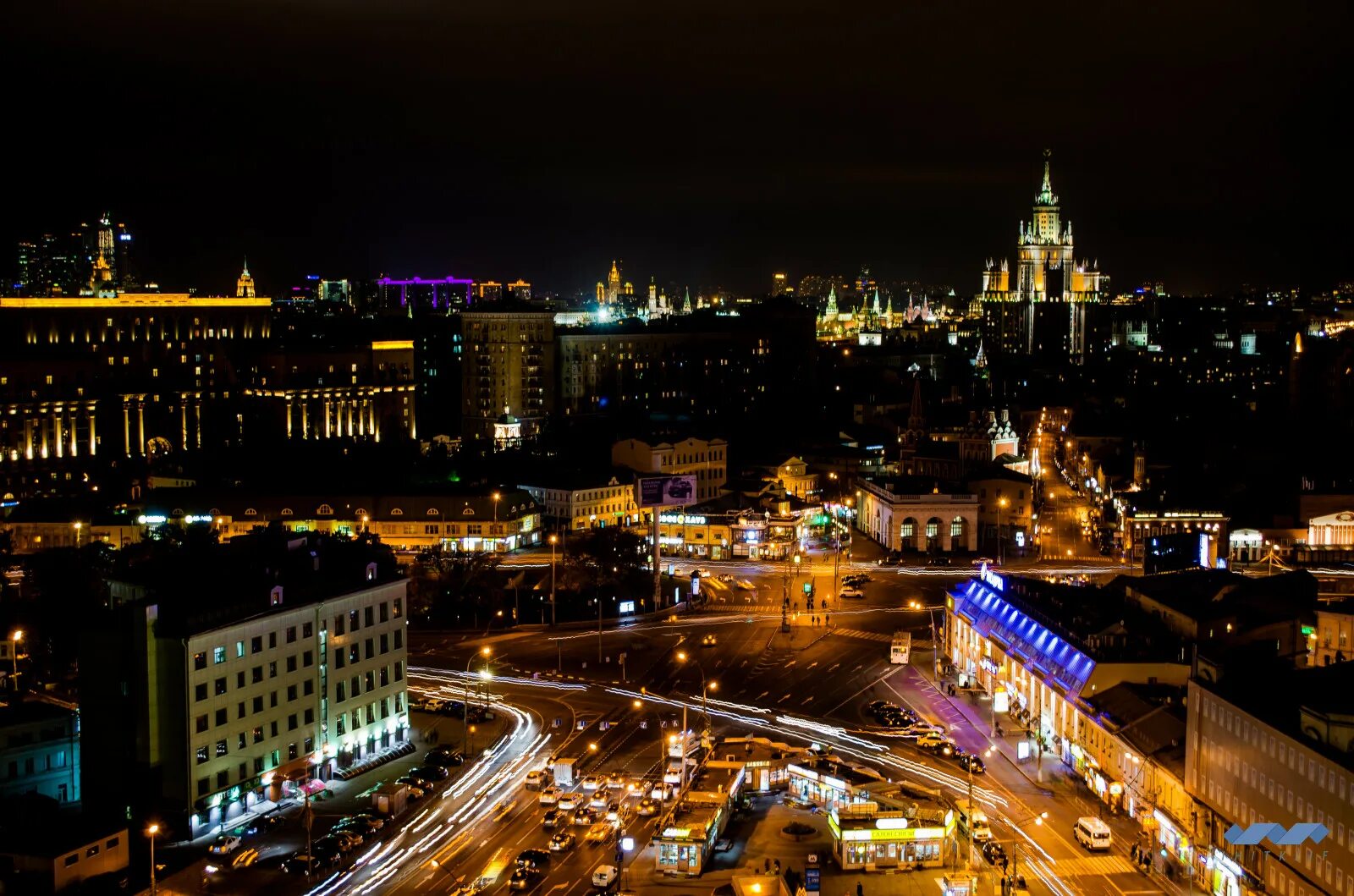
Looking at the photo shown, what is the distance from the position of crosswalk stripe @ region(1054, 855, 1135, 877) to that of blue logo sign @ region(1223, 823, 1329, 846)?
1.15m

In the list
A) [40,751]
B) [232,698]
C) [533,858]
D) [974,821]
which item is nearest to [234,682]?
[232,698]

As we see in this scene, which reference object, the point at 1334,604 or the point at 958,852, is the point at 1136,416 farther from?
the point at 958,852

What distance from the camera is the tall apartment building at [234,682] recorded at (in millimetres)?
19984

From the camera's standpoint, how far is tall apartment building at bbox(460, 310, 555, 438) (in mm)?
69688

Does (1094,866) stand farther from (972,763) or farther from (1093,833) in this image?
(972,763)

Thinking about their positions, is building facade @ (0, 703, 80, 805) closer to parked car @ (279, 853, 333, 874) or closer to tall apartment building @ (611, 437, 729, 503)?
parked car @ (279, 853, 333, 874)

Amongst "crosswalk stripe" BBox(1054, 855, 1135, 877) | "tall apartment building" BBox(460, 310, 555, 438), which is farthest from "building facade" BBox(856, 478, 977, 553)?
"tall apartment building" BBox(460, 310, 555, 438)

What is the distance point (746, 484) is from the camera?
4559cm

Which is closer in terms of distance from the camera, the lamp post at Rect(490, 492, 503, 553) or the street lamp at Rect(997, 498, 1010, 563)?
the street lamp at Rect(997, 498, 1010, 563)

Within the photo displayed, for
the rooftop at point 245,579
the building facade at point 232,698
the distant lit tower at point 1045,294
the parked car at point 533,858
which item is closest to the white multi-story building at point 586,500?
the rooftop at point 245,579

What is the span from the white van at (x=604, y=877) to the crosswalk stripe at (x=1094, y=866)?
4.91m

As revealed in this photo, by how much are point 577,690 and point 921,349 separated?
9146cm

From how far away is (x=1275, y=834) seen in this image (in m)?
17.3

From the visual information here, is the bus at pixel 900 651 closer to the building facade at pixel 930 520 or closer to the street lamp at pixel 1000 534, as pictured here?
the street lamp at pixel 1000 534
